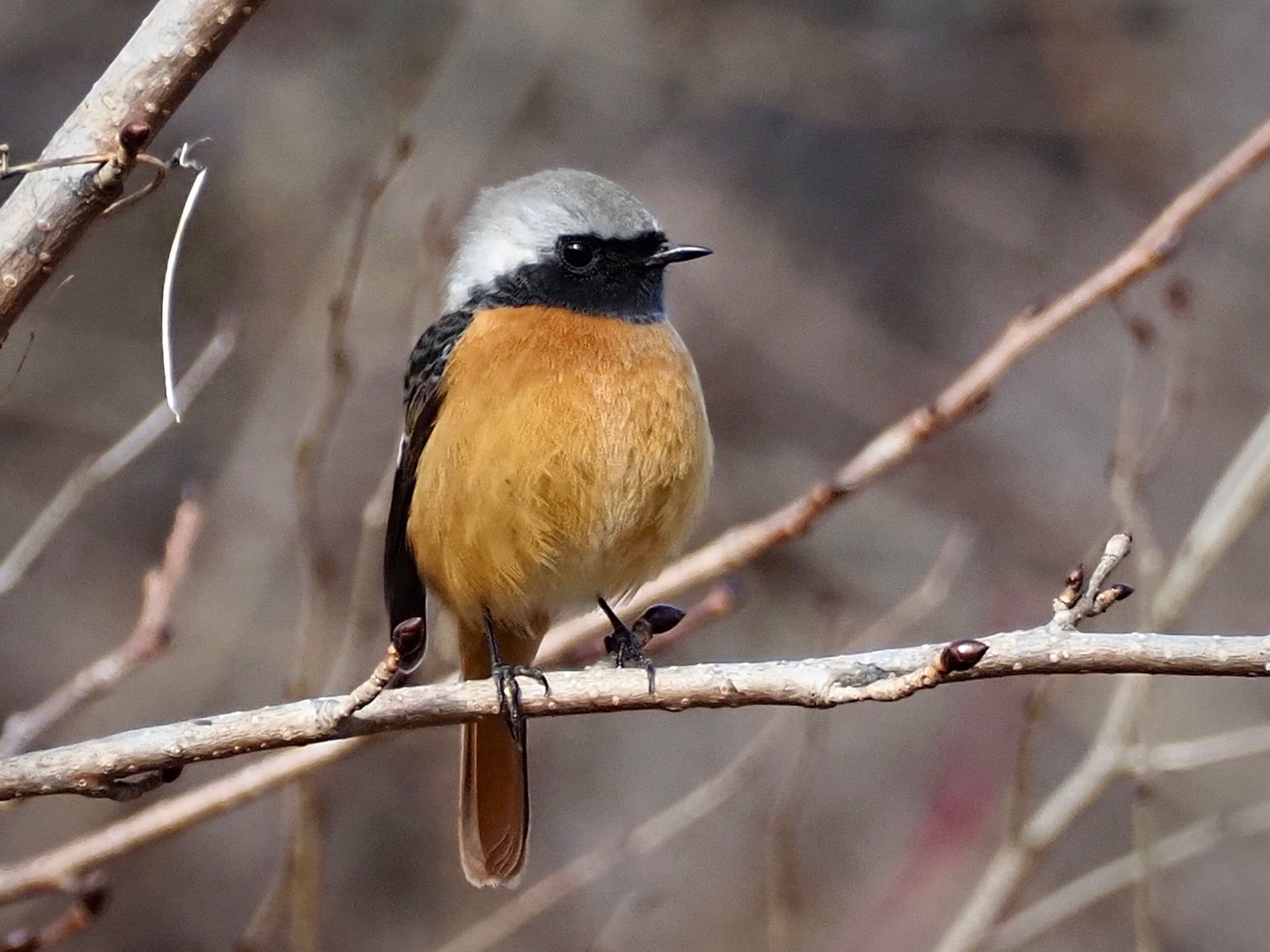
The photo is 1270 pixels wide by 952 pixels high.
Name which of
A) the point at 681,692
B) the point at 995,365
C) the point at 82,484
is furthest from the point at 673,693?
the point at 82,484

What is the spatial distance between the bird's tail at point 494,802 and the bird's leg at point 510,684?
109 mm

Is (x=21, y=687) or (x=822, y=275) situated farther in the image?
(x=822, y=275)

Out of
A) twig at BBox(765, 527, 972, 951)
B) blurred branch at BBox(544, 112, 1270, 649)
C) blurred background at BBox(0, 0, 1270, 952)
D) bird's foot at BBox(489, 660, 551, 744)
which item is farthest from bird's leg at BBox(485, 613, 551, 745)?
blurred background at BBox(0, 0, 1270, 952)

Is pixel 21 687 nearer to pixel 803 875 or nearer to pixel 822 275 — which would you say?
pixel 803 875

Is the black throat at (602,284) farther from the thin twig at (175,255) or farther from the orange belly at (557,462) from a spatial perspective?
the thin twig at (175,255)

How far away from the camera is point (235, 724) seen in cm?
256

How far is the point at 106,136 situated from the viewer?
226 centimetres

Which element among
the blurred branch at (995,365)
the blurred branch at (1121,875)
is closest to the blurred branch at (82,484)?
the blurred branch at (995,365)

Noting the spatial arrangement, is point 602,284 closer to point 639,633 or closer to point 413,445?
point 413,445

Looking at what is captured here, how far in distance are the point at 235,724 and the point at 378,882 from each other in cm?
467

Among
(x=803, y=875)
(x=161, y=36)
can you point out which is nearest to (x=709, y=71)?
(x=803, y=875)

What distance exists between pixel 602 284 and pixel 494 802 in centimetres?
140

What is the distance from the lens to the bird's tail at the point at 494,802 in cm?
421

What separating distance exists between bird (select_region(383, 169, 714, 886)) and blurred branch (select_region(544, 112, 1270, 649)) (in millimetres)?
345
